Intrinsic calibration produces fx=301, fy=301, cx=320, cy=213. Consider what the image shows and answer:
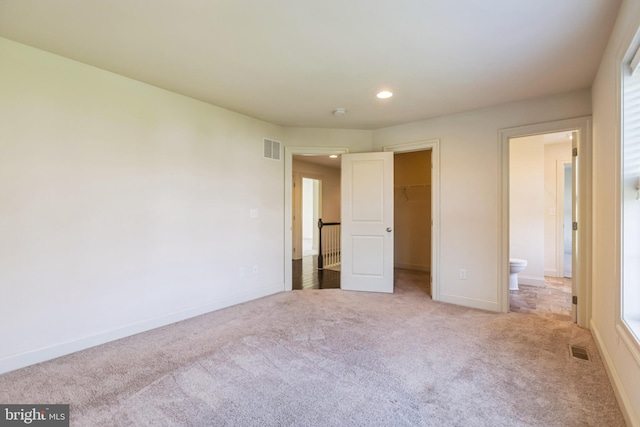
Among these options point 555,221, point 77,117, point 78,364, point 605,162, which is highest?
point 77,117

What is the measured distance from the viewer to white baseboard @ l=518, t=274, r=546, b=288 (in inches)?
185

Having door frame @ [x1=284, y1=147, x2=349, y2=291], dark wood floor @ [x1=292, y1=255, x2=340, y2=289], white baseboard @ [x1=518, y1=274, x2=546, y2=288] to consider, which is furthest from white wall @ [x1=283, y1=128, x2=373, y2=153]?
white baseboard @ [x1=518, y1=274, x2=546, y2=288]

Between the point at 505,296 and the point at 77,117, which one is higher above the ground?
the point at 77,117

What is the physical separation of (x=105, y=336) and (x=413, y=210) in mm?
5269

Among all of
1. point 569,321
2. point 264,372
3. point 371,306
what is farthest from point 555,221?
point 264,372

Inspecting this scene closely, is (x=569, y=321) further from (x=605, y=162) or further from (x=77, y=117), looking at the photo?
(x=77, y=117)

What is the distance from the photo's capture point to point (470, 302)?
3701 millimetres

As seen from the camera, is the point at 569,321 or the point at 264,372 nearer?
the point at 264,372

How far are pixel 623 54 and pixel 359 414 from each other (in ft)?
8.43

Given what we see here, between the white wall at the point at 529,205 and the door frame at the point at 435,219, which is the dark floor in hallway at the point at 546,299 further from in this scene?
the door frame at the point at 435,219

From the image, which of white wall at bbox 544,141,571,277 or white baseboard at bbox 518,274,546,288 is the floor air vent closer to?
white baseboard at bbox 518,274,546,288

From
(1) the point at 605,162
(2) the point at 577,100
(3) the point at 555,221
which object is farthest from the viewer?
(3) the point at 555,221

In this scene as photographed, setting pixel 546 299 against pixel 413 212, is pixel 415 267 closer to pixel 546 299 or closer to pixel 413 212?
pixel 413 212

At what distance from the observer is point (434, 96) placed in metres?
3.21
